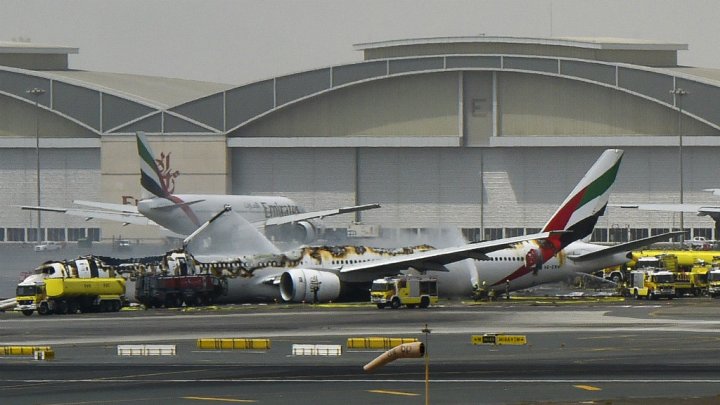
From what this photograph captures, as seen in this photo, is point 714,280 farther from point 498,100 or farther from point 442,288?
point 498,100

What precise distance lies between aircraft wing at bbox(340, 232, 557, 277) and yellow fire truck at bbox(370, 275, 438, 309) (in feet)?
3.19

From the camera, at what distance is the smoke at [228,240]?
244 feet

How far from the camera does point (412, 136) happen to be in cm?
14038

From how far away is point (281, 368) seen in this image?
38.7m

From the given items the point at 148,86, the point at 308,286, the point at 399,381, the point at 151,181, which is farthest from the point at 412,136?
the point at 399,381

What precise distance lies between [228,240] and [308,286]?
18.3 ft

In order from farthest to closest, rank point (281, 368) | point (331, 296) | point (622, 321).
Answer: point (331, 296) < point (622, 321) < point (281, 368)

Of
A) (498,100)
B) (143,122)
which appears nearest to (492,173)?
(498,100)

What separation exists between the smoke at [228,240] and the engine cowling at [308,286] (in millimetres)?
2917

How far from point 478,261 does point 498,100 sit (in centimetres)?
6518

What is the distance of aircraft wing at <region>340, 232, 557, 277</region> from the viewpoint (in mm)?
70375

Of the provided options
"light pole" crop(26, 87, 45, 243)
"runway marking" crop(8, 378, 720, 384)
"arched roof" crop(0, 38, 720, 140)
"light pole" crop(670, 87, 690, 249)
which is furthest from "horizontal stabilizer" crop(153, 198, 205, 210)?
"runway marking" crop(8, 378, 720, 384)

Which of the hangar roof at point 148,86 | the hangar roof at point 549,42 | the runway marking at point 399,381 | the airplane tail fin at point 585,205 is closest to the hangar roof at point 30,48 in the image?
the hangar roof at point 148,86

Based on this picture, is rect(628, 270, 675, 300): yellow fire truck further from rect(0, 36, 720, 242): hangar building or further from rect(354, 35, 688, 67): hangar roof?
rect(354, 35, 688, 67): hangar roof
